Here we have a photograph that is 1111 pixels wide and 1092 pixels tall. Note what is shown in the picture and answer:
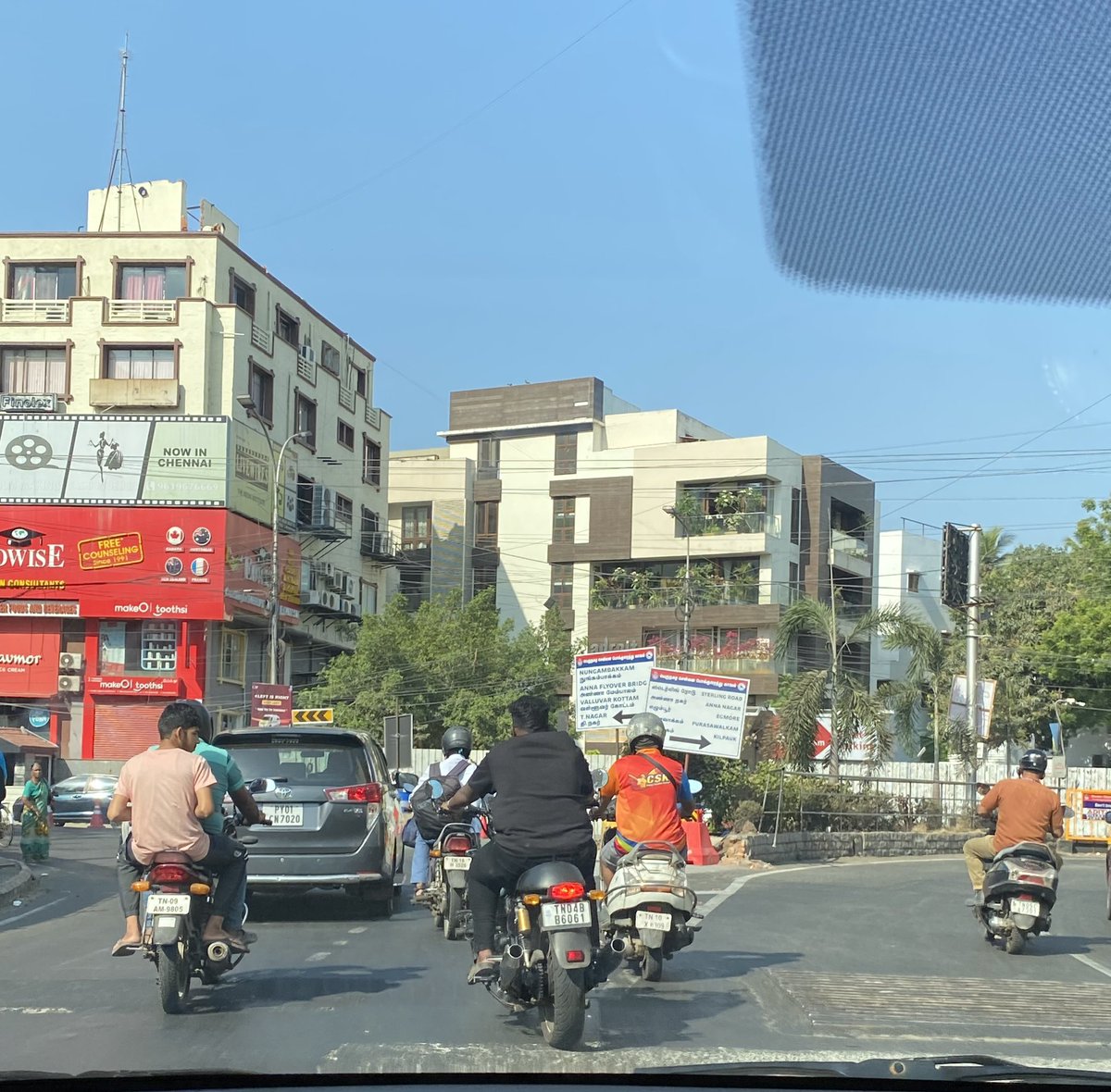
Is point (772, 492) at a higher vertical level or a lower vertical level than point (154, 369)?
lower

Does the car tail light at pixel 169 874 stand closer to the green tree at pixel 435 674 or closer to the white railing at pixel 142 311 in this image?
the green tree at pixel 435 674

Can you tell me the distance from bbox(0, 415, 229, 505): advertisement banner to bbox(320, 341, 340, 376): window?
11.7 metres

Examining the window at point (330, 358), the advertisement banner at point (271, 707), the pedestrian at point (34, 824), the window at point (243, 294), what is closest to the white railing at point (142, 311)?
the window at point (243, 294)

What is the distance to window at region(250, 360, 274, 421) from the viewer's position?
5727 cm

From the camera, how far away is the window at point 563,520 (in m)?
62.7

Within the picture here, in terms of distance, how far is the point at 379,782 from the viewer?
13086 mm

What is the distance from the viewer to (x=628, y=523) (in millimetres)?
60062

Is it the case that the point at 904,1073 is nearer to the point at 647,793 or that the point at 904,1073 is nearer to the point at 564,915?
the point at 564,915

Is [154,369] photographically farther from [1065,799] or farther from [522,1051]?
[522,1051]

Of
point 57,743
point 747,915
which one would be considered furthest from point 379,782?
point 57,743

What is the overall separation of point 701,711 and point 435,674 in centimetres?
3149

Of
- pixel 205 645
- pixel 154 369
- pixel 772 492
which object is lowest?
pixel 205 645

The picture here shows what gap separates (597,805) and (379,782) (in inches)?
173

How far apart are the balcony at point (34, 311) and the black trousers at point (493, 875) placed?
2037 inches
